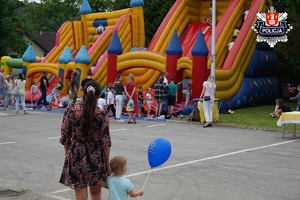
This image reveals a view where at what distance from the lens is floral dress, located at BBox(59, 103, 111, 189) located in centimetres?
519

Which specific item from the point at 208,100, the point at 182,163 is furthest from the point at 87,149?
the point at 208,100

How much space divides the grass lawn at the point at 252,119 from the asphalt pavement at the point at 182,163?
62cm

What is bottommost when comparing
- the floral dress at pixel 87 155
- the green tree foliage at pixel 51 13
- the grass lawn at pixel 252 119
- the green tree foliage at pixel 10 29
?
the grass lawn at pixel 252 119

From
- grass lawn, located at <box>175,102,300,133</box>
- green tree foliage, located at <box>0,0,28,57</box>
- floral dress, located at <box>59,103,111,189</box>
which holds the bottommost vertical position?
grass lawn, located at <box>175,102,300,133</box>

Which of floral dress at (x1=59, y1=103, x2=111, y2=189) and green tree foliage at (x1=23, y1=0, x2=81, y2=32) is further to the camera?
green tree foliage at (x1=23, y1=0, x2=81, y2=32)

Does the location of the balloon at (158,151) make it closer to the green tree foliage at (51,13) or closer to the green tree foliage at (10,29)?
the green tree foliage at (10,29)

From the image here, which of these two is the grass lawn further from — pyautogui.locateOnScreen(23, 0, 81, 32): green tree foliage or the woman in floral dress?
pyautogui.locateOnScreen(23, 0, 81, 32): green tree foliage

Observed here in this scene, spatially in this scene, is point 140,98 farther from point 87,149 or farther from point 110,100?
point 87,149

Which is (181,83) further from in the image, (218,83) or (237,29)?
(237,29)

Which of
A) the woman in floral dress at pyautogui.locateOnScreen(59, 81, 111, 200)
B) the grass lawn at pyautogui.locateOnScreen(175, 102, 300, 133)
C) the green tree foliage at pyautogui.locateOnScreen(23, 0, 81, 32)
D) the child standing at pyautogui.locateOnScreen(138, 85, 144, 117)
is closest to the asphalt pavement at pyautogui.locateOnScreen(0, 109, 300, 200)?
the grass lawn at pyautogui.locateOnScreen(175, 102, 300, 133)

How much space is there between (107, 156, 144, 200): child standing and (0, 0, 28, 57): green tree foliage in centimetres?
3732

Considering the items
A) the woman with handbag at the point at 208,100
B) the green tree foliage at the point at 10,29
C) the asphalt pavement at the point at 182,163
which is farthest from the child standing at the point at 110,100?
the green tree foliage at the point at 10,29

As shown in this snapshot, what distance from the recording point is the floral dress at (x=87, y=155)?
5.19 metres

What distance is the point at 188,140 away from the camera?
42.5 feet
